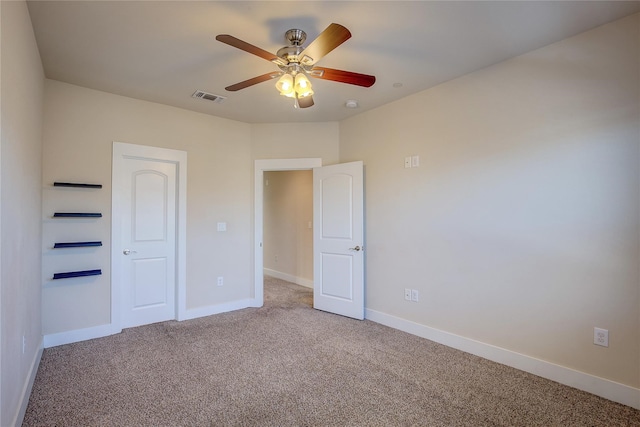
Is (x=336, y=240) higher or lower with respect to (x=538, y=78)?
lower

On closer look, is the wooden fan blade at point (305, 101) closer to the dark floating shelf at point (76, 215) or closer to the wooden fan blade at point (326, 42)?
the wooden fan blade at point (326, 42)

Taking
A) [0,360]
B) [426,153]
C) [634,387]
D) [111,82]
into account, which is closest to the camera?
[0,360]

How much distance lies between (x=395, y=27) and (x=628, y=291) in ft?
8.01

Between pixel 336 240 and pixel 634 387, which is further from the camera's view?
pixel 336 240

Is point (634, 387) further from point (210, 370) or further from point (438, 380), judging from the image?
point (210, 370)

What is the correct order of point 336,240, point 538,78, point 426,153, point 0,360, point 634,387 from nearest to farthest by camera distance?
point 0,360 → point 634,387 → point 538,78 → point 426,153 → point 336,240

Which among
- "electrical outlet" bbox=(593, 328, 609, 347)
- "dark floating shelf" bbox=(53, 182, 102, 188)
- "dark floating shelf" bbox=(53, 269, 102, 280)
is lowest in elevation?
"electrical outlet" bbox=(593, 328, 609, 347)

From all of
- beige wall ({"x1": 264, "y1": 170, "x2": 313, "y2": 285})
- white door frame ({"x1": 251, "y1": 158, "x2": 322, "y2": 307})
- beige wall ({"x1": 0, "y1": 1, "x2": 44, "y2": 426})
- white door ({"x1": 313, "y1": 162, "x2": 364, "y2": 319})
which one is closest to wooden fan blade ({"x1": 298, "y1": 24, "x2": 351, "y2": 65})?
beige wall ({"x1": 0, "y1": 1, "x2": 44, "y2": 426})

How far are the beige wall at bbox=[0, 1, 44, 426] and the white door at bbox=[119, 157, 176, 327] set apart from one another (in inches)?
35.2

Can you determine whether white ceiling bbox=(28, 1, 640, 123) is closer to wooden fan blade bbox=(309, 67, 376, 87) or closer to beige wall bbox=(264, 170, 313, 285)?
wooden fan blade bbox=(309, 67, 376, 87)

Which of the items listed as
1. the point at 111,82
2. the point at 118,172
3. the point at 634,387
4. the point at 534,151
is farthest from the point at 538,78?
the point at 118,172

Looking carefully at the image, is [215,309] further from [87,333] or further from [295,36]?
[295,36]

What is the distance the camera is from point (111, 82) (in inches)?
124

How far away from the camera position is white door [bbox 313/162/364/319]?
13.0 ft
